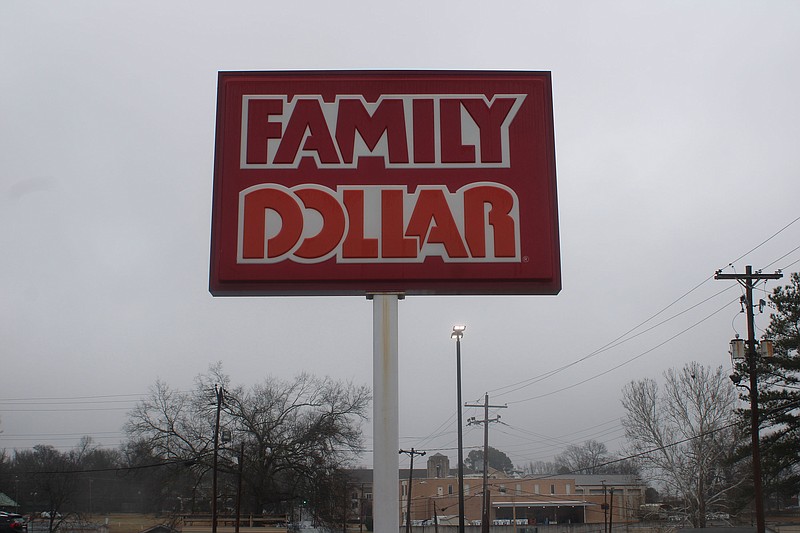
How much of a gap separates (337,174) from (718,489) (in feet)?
172

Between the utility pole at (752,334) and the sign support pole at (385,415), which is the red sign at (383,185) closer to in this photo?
the sign support pole at (385,415)

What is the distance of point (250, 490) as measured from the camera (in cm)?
5375

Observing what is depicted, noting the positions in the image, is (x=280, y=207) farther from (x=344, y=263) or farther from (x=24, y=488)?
(x=24, y=488)

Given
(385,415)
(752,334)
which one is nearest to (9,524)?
(752,334)

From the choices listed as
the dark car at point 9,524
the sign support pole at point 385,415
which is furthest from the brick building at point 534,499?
the sign support pole at point 385,415

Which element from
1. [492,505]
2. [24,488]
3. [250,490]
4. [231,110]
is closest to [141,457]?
[250,490]

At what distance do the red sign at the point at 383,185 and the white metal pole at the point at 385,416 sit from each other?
311 mm

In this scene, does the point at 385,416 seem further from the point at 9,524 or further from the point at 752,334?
the point at 9,524

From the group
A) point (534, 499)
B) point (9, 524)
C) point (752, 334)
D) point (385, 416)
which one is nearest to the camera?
point (385, 416)

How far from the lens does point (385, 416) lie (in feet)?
26.0

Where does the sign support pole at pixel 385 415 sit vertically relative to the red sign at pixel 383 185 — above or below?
below

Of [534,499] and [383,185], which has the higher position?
[383,185]

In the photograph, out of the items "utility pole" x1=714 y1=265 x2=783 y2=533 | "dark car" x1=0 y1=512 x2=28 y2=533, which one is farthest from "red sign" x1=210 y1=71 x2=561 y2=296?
"dark car" x1=0 y1=512 x2=28 y2=533

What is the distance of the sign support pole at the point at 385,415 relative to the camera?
25.2ft
